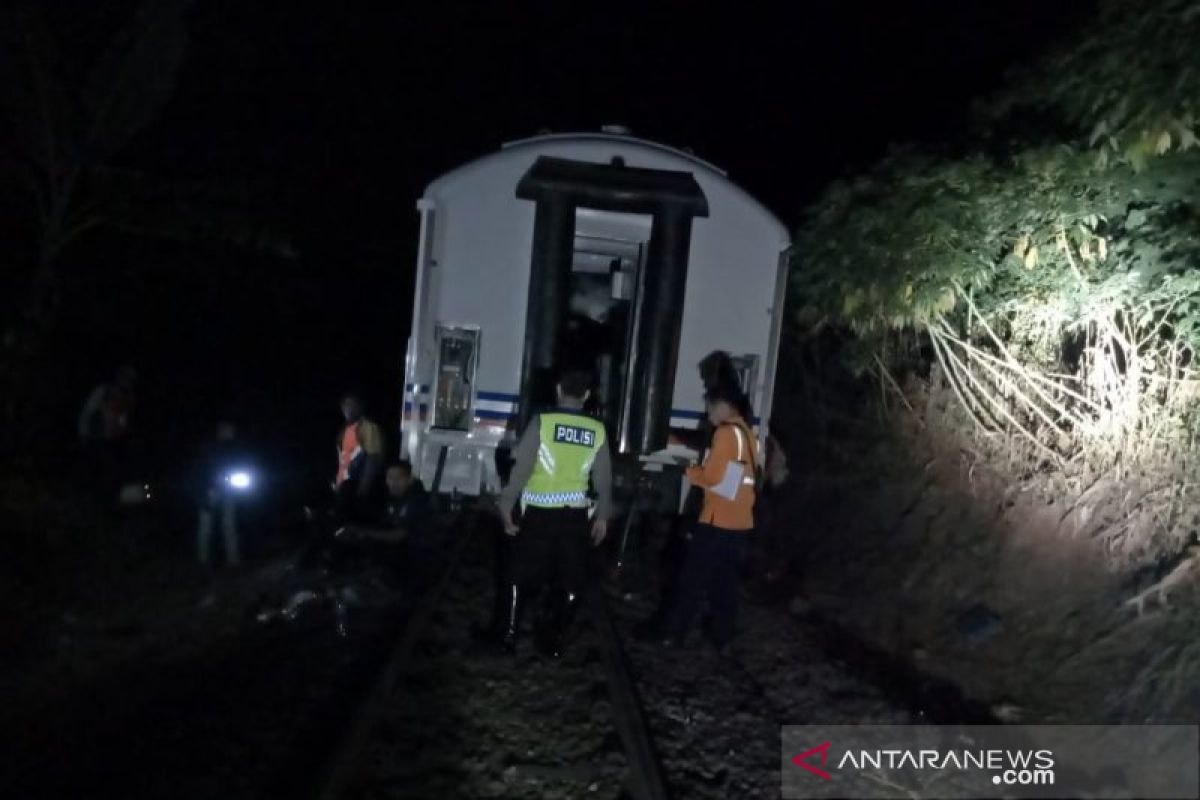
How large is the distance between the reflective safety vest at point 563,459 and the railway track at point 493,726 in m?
1.02

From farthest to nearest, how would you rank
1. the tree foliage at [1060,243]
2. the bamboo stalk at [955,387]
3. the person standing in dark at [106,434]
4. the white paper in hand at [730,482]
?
the person standing in dark at [106,434], the bamboo stalk at [955,387], the white paper in hand at [730,482], the tree foliage at [1060,243]

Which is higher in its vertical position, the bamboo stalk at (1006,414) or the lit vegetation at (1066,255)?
the lit vegetation at (1066,255)

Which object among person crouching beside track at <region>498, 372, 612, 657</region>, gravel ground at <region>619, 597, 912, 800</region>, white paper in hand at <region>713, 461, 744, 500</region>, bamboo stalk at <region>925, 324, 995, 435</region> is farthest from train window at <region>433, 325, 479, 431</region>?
bamboo stalk at <region>925, 324, 995, 435</region>

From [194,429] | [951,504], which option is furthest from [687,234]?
[194,429]

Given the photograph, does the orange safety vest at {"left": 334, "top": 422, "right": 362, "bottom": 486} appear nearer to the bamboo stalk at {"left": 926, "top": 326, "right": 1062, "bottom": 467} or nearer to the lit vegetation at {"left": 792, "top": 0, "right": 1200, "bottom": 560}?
the lit vegetation at {"left": 792, "top": 0, "right": 1200, "bottom": 560}

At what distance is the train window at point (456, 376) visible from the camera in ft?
31.5

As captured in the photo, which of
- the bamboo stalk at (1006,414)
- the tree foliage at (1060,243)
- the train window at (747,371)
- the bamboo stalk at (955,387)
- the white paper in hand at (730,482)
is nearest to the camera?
the tree foliage at (1060,243)

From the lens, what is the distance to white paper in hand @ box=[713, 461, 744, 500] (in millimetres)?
6695

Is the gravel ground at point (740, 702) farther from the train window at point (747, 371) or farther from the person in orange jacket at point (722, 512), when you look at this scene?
the train window at point (747, 371)

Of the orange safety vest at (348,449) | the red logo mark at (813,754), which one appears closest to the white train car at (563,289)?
the orange safety vest at (348,449)

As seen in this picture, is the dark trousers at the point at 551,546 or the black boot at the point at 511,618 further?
the black boot at the point at 511,618

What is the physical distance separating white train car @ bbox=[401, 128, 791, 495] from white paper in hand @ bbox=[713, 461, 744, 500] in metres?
2.75

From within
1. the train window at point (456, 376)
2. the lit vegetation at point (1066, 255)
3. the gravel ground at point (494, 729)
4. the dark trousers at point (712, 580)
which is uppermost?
the lit vegetation at point (1066, 255)

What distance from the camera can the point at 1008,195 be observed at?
24.5 ft
